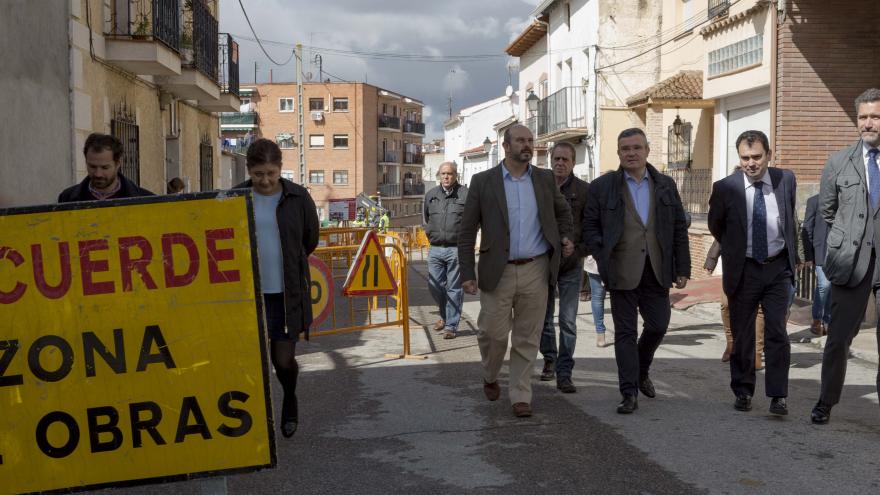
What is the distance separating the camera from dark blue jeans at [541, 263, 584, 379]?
7.62 metres

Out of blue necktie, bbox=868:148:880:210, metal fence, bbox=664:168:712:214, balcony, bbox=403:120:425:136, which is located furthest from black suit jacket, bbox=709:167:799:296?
balcony, bbox=403:120:425:136

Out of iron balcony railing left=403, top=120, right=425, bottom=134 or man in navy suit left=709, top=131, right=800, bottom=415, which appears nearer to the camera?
man in navy suit left=709, top=131, right=800, bottom=415

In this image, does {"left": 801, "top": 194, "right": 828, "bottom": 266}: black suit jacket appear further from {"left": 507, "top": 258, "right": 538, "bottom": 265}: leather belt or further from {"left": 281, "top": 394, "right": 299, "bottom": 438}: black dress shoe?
{"left": 281, "top": 394, "right": 299, "bottom": 438}: black dress shoe

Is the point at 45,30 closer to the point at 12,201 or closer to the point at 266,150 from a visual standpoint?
the point at 12,201

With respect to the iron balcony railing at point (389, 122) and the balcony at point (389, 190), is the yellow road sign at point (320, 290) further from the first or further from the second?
the iron balcony railing at point (389, 122)

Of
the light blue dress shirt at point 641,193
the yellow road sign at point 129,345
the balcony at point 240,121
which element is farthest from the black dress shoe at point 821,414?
the balcony at point 240,121

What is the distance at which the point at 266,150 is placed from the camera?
5.86 m

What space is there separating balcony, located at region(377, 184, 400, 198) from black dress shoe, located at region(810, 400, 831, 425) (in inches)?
3025

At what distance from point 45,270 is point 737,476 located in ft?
11.7

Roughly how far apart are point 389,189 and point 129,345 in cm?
8174

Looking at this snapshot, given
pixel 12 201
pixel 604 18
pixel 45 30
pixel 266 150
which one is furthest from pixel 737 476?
pixel 604 18

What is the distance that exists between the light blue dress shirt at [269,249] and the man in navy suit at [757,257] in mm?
3083

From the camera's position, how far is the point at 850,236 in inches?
242

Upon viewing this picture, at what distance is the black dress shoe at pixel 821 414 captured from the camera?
6.39 m
